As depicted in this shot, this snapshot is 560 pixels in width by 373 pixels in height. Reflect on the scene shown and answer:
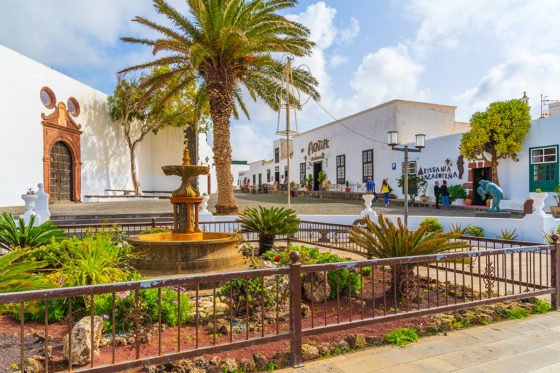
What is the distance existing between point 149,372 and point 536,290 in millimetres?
4897

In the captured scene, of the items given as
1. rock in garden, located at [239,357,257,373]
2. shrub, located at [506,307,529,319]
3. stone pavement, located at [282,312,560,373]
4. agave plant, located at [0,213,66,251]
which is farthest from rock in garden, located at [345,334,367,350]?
agave plant, located at [0,213,66,251]

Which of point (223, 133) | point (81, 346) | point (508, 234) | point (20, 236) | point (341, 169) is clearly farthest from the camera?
point (341, 169)

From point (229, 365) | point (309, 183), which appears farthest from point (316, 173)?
point (229, 365)

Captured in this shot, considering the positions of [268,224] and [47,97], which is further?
[47,97]

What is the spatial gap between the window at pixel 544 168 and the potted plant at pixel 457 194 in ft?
11.5

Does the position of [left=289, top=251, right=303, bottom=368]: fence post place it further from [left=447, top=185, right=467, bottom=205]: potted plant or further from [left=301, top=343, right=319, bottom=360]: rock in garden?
[left=447, top=185, right=467, bottom=205]: potted plant

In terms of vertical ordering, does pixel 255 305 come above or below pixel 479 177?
below

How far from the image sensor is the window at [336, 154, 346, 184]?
30.7 meters

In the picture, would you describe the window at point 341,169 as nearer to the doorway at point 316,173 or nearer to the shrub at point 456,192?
the doorway at point 316,173

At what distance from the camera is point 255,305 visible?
15.4 feet

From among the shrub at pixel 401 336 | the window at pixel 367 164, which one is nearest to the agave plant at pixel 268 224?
the shrub at pixel 401 336

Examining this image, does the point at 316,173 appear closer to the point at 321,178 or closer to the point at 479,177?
the point at 321,178

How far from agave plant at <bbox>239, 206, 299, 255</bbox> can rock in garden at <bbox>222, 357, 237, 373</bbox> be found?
5334mm

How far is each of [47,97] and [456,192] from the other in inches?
820
